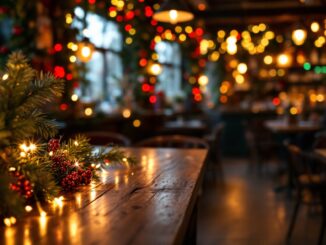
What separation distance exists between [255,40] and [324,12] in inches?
72.8

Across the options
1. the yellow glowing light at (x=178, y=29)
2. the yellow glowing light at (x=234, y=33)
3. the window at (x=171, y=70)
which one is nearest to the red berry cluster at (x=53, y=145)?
the yellow glowing light at (x=178, y=29)

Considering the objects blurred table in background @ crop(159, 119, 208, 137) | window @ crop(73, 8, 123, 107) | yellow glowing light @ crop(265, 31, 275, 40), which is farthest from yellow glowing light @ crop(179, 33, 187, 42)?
yellow glowing light @ crop(265, 31, 275, 40)

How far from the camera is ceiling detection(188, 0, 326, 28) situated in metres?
9.88

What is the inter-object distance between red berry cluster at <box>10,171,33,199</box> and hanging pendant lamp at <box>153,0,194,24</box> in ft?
8.86

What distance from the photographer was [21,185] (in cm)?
140

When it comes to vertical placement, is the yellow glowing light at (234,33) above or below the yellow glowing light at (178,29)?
above

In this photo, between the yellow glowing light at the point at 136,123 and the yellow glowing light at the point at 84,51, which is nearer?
the yellow glowing light at the point at 84,51

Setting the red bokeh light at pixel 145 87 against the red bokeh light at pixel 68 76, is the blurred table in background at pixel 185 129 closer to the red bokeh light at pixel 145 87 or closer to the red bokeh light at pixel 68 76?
the red bokeh light at pixel 145 87

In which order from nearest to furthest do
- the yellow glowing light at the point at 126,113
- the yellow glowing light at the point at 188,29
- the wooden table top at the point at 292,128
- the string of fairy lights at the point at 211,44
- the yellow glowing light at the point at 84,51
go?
the yellow glowing light at the point at 84,51, the string of fairy lights at the point at 211,44, the wooden table top at the point at 292,128, the yellow glowing light at the point at 126,113, the yellow glowing light at the point at 188,29

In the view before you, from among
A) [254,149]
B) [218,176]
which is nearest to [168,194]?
[218,176]

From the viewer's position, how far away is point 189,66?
10.3 meters

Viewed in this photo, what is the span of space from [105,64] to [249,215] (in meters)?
3.77

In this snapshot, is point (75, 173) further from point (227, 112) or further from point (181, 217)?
point (227, 112)

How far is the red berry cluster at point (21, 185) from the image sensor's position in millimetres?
1378
